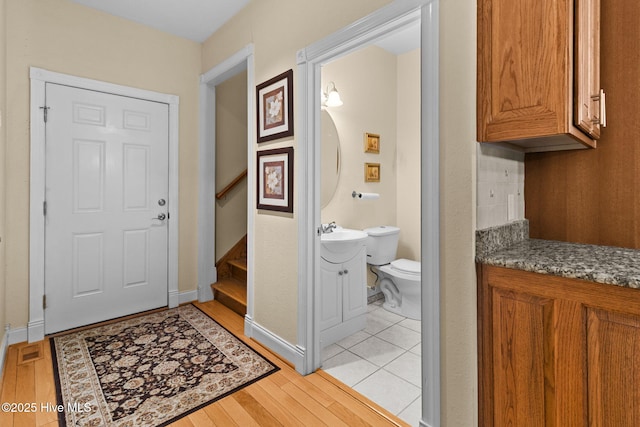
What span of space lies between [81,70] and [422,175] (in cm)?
298

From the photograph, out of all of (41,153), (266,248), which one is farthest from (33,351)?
(266,248)

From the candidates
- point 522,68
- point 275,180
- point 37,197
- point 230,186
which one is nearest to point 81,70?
point 37,197

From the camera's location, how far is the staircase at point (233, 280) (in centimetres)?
304

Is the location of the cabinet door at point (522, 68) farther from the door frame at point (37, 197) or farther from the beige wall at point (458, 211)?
the door frame at point (37, 197)

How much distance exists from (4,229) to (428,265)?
9.70 feet

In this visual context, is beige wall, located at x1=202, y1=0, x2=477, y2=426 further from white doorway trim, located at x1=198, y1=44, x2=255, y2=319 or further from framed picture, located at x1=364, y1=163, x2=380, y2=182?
white doorway trim, located at x1=198, y1=44, x2=255, y2=319

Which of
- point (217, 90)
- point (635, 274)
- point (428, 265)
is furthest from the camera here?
point (217, 90)

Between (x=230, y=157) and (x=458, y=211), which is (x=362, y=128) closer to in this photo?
(x=230, y=157)

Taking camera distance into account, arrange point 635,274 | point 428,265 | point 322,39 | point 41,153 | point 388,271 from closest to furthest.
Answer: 1. point 635,274
2. point 428,265
3. point 322,39
4. point 41,153
5. point 388,271

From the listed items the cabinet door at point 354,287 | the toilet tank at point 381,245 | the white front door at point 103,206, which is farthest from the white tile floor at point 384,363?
A: the white front door at point 103,206

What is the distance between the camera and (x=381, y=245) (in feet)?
10.3

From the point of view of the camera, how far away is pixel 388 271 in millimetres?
3025

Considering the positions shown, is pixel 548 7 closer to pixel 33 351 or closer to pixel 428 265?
pixel 428 265

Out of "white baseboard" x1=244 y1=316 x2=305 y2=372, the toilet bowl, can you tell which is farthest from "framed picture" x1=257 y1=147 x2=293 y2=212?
the toilet bowl
